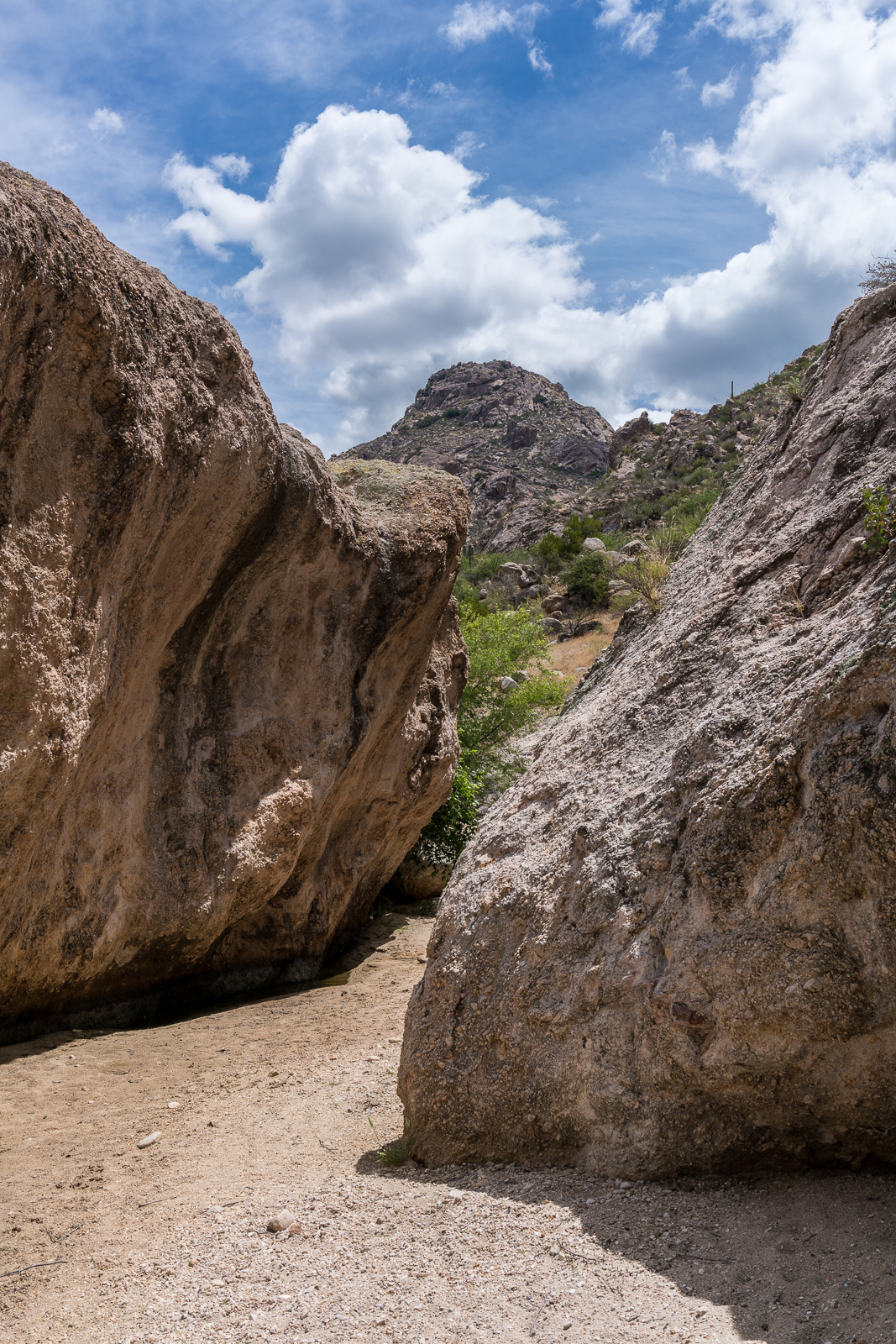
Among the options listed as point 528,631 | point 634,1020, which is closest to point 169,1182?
point 634,1020

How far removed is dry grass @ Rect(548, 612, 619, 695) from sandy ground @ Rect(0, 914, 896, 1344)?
2044cm

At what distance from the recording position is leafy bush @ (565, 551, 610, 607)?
30375 mm

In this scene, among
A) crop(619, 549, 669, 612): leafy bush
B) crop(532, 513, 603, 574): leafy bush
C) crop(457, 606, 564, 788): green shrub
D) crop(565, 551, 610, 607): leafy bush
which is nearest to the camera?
crop(619, 549, 669, 612): leafy bush

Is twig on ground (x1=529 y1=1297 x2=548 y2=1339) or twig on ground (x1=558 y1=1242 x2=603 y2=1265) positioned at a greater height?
twig on ground (x1=558 y1=1242 x2=603 y2=1265)

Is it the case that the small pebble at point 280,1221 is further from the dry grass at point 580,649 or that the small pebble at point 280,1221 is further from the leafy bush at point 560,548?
the leafy bush at point 560,548

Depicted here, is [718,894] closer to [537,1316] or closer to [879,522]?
[537,1316]

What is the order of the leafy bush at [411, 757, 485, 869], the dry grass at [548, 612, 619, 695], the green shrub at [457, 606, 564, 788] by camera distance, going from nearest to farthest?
1. the leafy bush at [411, 757, 485, 869]
2. the green shrub at [457, 606, 564, 788]
3. the dry grass at [548, 612, 619, 695]

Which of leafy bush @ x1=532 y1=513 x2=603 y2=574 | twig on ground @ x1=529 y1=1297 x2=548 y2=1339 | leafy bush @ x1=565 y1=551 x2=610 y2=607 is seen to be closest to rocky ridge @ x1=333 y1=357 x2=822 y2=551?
leafy bush @ x1=532 y1=513 x2=603 y2=574

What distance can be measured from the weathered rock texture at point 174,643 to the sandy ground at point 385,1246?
1929 mm

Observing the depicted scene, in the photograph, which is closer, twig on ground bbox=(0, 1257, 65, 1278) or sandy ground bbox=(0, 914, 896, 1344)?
sandy ground bbox=(0, 914, 896, 1344)

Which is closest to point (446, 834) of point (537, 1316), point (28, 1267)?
point (28, 1267)

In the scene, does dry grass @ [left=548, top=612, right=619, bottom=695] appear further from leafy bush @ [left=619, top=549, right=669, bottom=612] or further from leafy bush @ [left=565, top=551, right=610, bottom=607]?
leafy bush @ [left=619, top=549, right=669, bottom=612]

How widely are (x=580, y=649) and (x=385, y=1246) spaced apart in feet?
80.6

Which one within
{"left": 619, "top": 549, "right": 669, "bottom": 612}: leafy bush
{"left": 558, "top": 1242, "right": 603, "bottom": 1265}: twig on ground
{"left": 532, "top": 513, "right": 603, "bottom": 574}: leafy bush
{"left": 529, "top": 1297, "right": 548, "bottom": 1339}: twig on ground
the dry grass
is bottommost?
{"left": 529, "top": 1297, "right": 548, "bottom": 1339}: twig on ground
